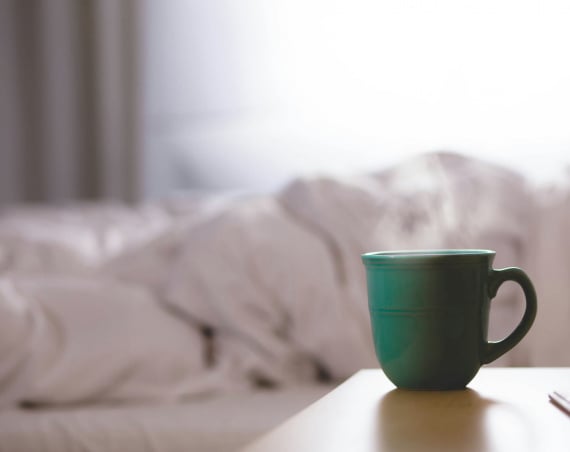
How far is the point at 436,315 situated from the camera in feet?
1.54

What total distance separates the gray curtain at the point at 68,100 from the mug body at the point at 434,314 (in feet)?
7.75

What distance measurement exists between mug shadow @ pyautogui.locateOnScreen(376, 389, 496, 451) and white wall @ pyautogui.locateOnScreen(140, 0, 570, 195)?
120 cm

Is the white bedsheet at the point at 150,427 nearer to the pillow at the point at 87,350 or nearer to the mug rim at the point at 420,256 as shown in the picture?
the pillow at the point at 87,350

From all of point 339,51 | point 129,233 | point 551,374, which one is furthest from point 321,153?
point 551,374

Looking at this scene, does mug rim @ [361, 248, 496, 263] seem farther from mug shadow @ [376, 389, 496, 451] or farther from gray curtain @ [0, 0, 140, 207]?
gray curtain @ [0, 0, 140, 207]

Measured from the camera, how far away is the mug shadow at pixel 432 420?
1.17 ft

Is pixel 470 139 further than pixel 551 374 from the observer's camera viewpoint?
Yes

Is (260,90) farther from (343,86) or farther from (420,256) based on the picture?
(420,256)

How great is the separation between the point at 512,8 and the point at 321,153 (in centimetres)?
68

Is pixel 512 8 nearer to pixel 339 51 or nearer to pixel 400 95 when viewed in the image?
pixel 400 95

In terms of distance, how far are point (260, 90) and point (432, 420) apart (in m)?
2.18

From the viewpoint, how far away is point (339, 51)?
7.50 ft

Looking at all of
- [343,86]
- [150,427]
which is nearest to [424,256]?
[150,427]

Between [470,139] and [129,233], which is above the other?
[470,139]
